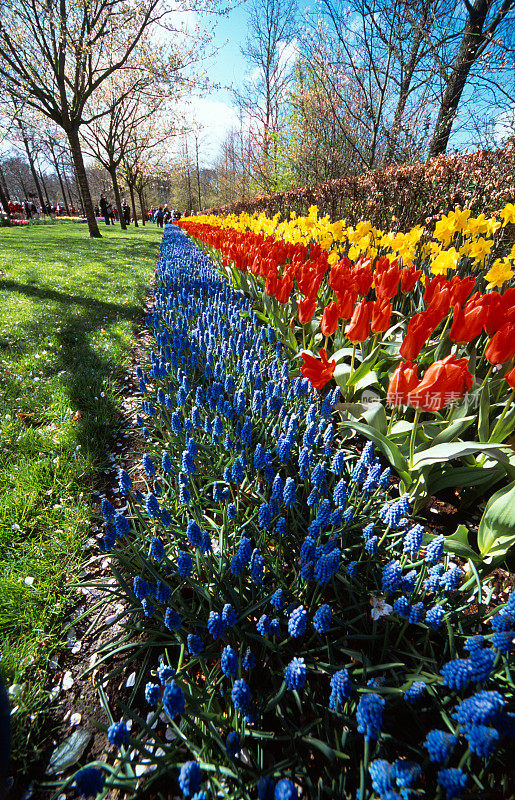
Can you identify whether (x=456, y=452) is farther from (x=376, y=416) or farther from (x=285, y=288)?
(x=285, y=288)

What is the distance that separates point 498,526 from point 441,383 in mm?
599

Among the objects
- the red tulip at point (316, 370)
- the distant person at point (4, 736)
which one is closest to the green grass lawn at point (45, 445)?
the distant person at point (4, 736)

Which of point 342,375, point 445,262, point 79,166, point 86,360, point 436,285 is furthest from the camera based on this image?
point 79,166

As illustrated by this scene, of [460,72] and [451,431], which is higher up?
[460,72]

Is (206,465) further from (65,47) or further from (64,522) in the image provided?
(65,47)

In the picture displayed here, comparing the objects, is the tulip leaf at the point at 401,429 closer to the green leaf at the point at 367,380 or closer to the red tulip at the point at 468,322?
the green leaf at the point at 367,380

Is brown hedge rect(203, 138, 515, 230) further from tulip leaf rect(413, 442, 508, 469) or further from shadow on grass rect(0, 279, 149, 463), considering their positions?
shadow on grass rect(0, 279, 149, 463)

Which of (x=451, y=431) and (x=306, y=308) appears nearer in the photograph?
(x=451, y=431)

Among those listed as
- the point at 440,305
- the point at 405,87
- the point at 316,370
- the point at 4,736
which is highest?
the point at 405,87

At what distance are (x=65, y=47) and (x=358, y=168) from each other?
1076 centimetres

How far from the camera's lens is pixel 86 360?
3908 millimetres

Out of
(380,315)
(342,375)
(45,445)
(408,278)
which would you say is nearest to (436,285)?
(380,315)

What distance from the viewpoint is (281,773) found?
938 millimetres

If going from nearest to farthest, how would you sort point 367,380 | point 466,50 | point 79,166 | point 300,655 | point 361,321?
point 300,655 < point 361,321 < point 367,380 < point 466,50 < point 79,166
